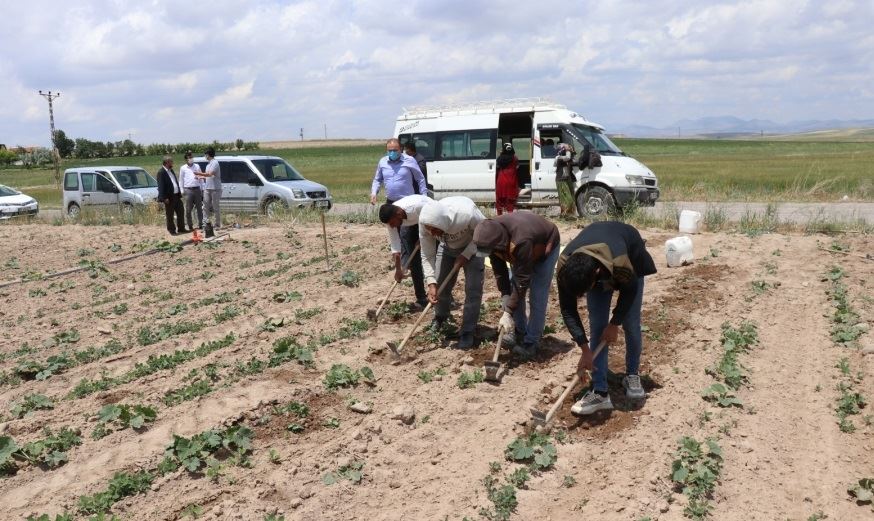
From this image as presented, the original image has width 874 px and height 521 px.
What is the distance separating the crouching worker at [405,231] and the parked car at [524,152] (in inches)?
245

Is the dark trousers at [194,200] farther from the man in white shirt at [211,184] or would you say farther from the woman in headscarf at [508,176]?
the woman in headscarf at [508,176]

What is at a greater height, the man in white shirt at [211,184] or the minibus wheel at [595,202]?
the man in white shirt at [211,184]

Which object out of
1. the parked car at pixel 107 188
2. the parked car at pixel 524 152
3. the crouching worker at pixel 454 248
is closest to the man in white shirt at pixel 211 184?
the parked car at pixel 524 152

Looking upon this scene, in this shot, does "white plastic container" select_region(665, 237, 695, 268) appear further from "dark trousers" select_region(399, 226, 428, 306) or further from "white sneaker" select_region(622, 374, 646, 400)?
"white sneaker" select_region(622, 374, 646, 400)

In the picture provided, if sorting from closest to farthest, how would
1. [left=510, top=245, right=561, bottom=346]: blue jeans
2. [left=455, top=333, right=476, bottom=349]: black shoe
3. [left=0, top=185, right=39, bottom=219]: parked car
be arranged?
[left=510, top=245, right=561, bottom=346]: blue jeans
[left=455, top=333, right=476, bottom=349]: black shoe
[left=0, top=185, right=39, bottom=219]: parked car

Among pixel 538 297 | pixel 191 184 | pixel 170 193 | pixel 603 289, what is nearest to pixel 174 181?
pixel 170 193

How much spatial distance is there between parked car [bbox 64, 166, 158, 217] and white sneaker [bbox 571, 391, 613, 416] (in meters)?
15.8

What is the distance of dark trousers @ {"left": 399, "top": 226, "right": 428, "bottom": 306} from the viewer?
7961 mm

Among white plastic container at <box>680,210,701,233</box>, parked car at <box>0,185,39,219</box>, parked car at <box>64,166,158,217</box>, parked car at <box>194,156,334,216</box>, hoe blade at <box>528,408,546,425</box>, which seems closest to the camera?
hoe blade at <box>528,408,546,425</box>

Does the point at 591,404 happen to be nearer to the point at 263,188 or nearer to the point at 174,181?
the point at 174,181

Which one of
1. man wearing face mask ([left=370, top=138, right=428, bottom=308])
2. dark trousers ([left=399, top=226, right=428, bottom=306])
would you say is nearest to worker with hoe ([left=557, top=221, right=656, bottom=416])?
dark trousers ([left=399, top=226, right=428, bottom=306])

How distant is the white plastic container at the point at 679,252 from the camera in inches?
376

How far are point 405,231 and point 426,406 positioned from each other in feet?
8.45

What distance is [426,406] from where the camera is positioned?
5.80m
